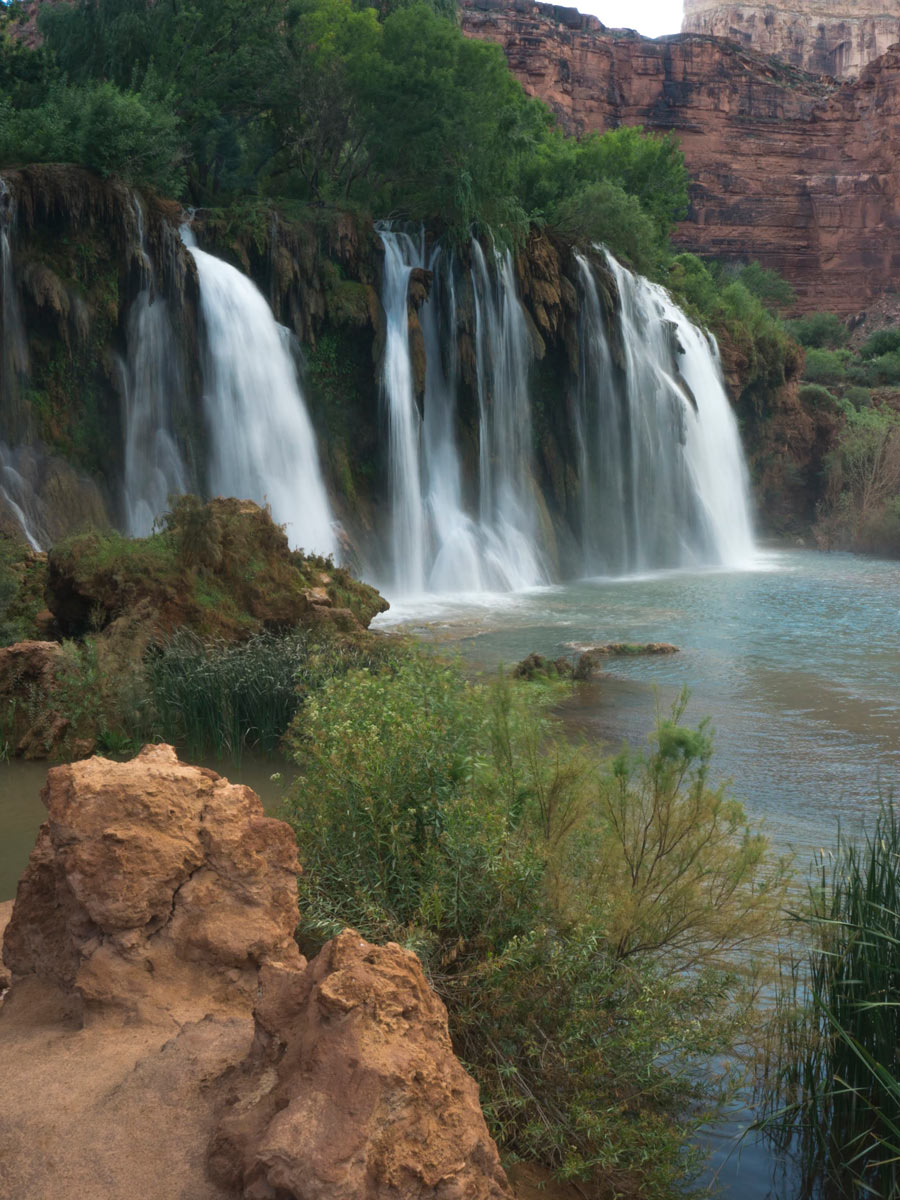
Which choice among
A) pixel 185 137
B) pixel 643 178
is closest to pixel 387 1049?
pixel 185 137

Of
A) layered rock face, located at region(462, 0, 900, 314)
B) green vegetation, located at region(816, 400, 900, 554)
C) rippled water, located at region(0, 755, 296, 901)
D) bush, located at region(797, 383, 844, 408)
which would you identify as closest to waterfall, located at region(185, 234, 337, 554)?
rippled water, located at region(0, 755, 296, 901)

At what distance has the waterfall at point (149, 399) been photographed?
56.4 ft

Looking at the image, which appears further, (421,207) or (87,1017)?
(421,207)

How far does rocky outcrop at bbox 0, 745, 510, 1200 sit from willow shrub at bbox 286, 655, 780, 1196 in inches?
17.7

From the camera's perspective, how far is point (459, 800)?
412cm

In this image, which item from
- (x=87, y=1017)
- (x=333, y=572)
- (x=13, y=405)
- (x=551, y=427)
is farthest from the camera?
(x=551, y=427)

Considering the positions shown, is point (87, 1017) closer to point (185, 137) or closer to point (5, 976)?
point (5, 976)

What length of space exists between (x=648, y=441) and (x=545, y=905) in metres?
23.6

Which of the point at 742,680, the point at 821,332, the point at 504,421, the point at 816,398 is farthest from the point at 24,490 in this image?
the point at 821,332

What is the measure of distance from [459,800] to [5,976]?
5.63 ft

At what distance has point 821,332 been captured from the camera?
51594mm

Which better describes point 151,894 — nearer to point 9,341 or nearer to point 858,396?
point 9,341

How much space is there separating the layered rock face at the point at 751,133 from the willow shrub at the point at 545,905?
57307 mm

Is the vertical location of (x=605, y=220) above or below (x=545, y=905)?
above
